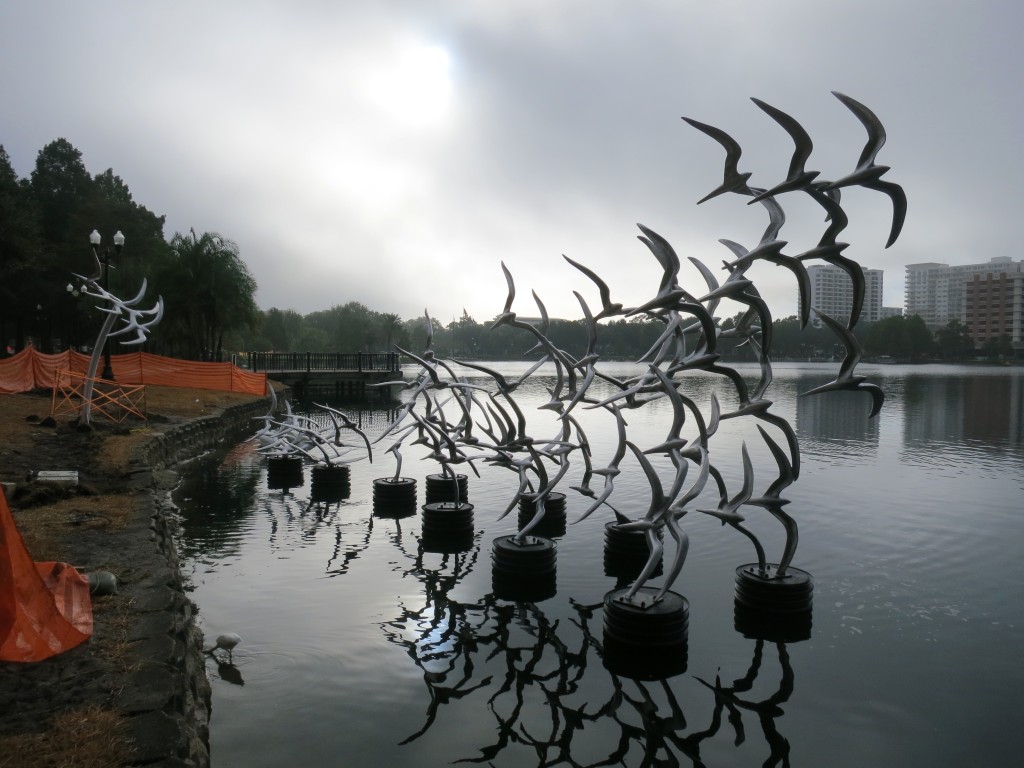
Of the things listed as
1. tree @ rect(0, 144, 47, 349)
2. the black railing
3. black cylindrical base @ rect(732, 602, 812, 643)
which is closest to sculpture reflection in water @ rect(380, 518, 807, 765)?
black cylindrical base @ rect(732, 602, 812, 643)

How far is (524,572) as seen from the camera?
764 centimetres

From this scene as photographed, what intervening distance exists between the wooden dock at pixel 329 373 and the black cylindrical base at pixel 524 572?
96.5 feet

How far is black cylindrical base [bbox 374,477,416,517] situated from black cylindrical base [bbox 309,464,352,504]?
1425 millimetres

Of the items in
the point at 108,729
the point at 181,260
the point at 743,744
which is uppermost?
the point at 181,260

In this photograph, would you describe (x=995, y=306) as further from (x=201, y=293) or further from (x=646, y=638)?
(x=646, y=638)

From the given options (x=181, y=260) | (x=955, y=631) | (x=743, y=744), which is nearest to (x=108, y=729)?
(x=743, y=744)

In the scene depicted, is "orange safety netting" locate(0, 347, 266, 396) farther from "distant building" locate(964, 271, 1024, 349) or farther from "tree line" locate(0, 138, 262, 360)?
"distant building" locate(964, 271, 1024, 349)

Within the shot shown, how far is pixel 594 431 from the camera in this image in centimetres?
2267

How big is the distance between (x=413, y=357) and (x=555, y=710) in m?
4.63

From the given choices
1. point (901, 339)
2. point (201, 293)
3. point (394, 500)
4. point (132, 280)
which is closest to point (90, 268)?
point (132, 280)

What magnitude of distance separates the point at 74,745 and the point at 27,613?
1.45m

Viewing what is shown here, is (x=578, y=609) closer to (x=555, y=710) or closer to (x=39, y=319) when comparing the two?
(x=555, y=710)

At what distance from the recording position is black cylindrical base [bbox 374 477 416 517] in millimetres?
10969

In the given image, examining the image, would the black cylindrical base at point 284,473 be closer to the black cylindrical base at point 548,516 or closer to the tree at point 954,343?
the black cylindrical base at point 548,516
